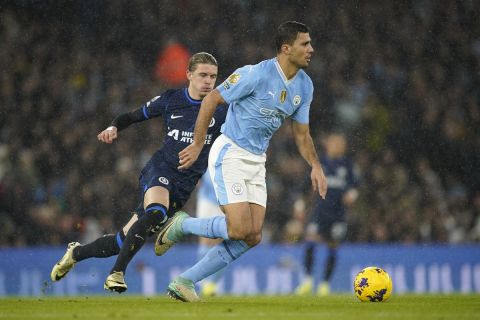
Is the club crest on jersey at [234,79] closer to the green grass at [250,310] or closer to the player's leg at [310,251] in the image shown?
the green grass at [250,310]

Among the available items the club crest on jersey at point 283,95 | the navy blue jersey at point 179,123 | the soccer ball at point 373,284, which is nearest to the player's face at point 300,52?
the club crest on jersey at point 283,95

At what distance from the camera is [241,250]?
7879mm

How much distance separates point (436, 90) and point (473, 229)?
9.97ft

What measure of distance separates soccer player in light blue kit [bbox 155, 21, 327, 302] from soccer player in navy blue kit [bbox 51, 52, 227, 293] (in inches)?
20.8

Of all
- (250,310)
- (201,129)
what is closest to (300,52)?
(201,129)

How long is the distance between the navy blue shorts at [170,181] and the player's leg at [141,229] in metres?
0.09

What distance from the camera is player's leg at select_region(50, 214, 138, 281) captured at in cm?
853

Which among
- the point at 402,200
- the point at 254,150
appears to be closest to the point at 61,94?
the point at 402,200

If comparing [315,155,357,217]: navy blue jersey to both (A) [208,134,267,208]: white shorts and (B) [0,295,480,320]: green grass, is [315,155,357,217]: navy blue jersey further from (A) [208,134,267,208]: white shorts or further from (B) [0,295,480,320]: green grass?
(A) [208,134,267,208]: white shorts

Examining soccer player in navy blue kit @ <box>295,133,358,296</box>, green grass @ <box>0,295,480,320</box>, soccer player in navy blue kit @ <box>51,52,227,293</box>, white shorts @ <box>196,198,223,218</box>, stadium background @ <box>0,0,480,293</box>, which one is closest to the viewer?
green grass @ <box>0,295,480,320</box>

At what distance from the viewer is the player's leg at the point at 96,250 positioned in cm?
853

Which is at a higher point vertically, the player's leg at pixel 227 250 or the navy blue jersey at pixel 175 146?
the navy blue jersey at pixel 175 146

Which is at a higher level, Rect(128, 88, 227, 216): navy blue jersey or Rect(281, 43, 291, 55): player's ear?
Rect(281, 43, 291, 55): player's ear

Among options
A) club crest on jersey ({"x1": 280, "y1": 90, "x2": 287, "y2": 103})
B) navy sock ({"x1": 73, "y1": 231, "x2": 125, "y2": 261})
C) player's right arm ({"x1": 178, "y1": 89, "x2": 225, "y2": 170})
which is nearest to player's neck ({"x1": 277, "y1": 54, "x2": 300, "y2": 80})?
club crest on jersey ({"x1": 280, "y1": 90, "x2": 287, "y2": 103})
